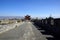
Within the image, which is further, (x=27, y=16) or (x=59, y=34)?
(x=27, y=16)

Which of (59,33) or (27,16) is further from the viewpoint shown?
(27,16)

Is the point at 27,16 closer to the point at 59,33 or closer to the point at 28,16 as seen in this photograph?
the point at 28,16

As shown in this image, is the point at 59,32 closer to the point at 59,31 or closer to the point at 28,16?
the point at 59,31

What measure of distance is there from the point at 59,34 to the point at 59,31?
49 cm

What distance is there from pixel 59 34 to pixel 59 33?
0.50ft

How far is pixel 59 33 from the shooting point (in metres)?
23.1

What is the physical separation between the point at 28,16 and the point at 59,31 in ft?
491

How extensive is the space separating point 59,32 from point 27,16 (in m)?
149

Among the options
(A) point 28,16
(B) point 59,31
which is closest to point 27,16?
(A) point 28,16

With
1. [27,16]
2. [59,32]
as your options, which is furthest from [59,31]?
[27,16]

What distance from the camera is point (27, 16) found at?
565 feet

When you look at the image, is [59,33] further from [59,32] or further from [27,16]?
[27,16]

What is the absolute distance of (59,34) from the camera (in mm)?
23062

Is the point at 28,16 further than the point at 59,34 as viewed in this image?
Yes
